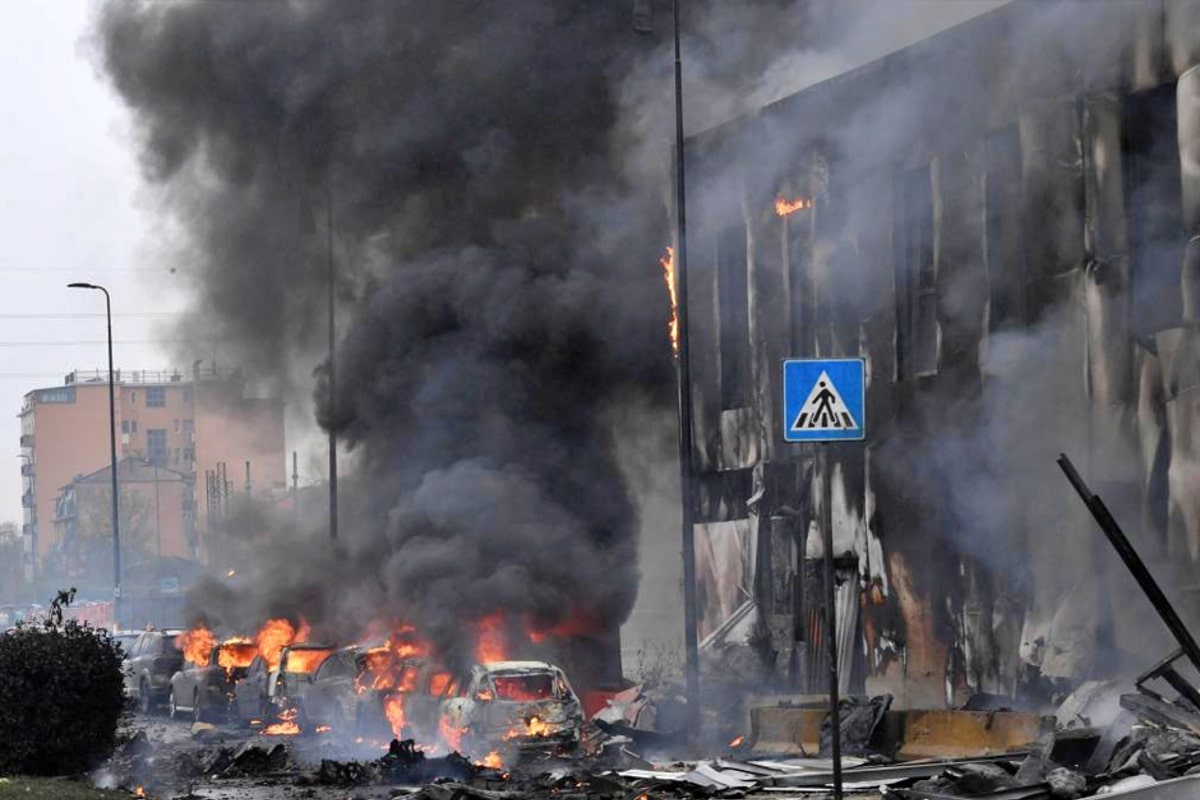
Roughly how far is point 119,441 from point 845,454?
10304 centimetres

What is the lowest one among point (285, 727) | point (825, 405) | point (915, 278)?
point (285, 727)

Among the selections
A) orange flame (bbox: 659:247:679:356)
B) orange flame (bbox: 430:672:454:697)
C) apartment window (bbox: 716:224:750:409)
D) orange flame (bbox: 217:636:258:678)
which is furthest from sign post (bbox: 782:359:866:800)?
orange flame (bbox: 217:636:258:678)

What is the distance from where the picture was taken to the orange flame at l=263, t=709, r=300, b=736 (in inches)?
1008

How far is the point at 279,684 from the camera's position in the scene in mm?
26656

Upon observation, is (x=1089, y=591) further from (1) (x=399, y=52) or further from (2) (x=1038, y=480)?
(1) (x=399, y=52)

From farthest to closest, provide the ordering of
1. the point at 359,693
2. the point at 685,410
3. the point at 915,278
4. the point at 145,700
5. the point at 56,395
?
the point at 56,395 < the point at 145,700 < the point at 359,693 < the point at 915,278 < the point at 685,410

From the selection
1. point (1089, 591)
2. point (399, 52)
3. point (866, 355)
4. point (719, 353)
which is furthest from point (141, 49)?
point (1089, 591)

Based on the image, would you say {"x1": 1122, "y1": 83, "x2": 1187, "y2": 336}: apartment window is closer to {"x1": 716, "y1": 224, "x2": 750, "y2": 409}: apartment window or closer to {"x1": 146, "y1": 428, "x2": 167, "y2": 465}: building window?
{"x1": 716, "y1": 224, "x2": 750, "y2": 409}: apartment window

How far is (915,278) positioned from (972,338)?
170 cm

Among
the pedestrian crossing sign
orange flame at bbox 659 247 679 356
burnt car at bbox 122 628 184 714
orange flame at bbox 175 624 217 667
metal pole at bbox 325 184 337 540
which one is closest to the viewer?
the pedestrian crossing sign

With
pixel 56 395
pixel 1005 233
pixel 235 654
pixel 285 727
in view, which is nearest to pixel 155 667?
pixel 235 654

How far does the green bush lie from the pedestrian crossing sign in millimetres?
8519

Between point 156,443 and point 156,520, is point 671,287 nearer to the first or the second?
point 156,520

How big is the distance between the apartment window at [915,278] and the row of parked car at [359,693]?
579cm
